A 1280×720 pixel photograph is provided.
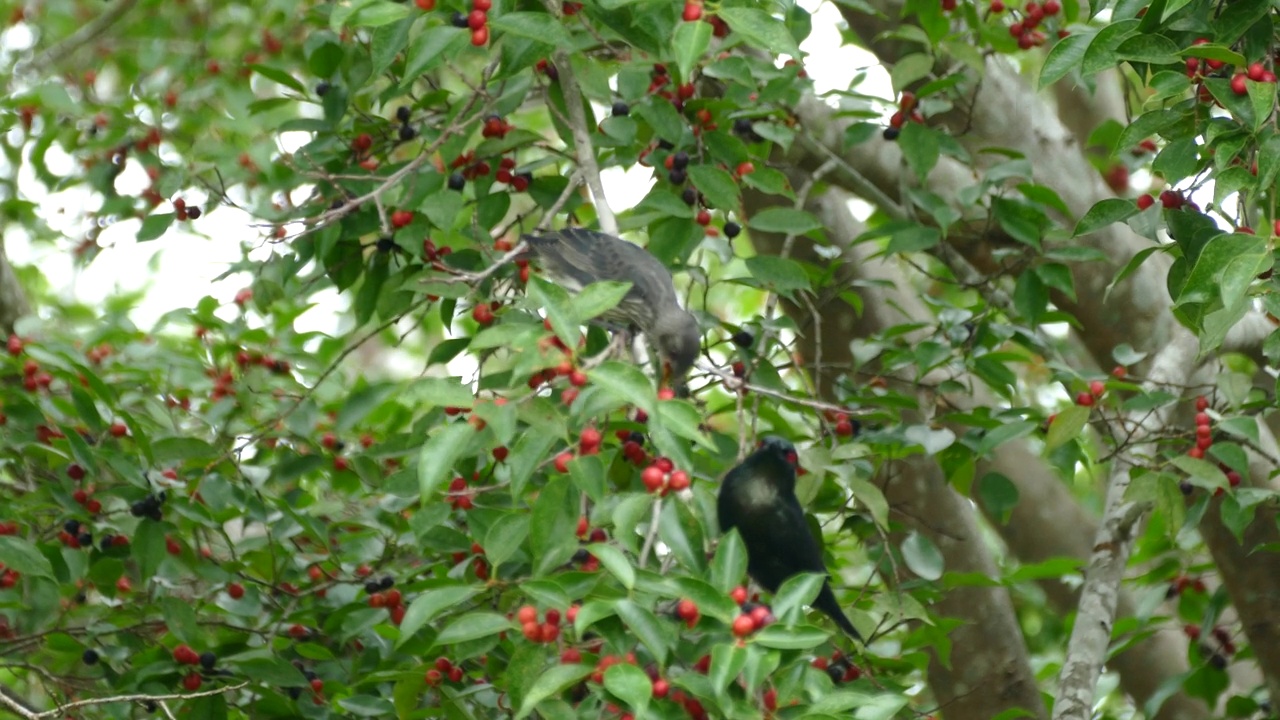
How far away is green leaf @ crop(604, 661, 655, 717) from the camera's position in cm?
178

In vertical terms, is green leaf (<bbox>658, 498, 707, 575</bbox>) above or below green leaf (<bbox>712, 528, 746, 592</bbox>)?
above

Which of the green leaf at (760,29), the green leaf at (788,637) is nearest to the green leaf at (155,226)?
the green leaf at (760,29)

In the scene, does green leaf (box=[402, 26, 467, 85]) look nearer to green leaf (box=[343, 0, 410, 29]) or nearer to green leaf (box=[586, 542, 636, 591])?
green leaf (box=[343, 0, 410, 29])

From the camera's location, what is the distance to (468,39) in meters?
2.46

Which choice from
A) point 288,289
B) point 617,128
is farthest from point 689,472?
point 288,289

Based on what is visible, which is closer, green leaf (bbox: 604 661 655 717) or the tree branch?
green leaf (bbox: 604 661 655 717)

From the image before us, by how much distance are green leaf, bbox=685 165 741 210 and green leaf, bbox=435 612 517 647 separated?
3.91 ft

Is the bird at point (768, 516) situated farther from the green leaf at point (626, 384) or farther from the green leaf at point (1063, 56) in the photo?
the green leaf at point (1063, 56)

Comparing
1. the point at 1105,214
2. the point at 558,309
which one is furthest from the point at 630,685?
the point at 1105,214

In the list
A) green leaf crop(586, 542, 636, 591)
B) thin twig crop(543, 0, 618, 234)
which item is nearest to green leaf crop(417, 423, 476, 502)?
green leaf crop(586, 542, 636, 591)

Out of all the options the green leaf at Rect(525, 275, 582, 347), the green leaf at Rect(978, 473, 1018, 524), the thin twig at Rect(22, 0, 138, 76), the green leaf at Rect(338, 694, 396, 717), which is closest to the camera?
the green leaf at Rect(525, 275, 582, 347)

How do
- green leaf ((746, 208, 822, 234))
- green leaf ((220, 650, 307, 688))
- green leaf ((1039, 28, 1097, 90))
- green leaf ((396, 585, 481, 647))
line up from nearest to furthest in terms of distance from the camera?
green leaf ((396, 585, 481, 647)), green leaf ((1039, 28, 1097, 90)), green leaf ((220, 650, 307, 688)), green leaf ((746, 208, 822, 234))

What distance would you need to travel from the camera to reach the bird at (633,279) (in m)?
2.84

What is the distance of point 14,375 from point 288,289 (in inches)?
29.5
